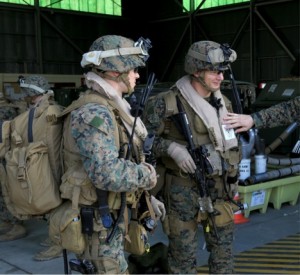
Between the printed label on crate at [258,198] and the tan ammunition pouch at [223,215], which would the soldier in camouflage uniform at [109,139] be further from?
the printed label on crate at [258,198]

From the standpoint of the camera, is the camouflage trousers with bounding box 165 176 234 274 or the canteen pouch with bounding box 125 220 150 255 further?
the camouflage trousers with bounding box 165 176 234 274

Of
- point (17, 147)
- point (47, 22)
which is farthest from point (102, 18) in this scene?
point (17, 147)

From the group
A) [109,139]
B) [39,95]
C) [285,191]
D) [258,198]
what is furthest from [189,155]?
[285,191]

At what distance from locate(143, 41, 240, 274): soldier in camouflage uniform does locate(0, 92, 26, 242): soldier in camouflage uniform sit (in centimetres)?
245

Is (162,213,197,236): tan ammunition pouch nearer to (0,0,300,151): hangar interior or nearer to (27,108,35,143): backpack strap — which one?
(27,108,35,143): backpack strap

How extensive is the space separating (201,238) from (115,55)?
305 centimetres

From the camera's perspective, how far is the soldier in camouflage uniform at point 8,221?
5035mm

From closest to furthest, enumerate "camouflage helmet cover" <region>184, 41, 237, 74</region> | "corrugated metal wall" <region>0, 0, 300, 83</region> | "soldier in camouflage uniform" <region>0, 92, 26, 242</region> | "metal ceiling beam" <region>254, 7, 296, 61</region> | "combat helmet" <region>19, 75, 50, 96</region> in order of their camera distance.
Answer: "camouflage helmet cover" <region>184, 41, 237, 74</region>, "combat helmet" <region>19, 75, 50, 96</region>, "soldier in camouflage uniform" <region>0, 92, 26, 242</region>, "metal ceiling beam" <region>254, 7, 296, 61</region>, "corrugated metal wall" <region>0, 0, 300, 83</region>

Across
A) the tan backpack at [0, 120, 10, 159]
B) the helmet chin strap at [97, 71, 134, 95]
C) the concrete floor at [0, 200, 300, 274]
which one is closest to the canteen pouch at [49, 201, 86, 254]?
the tan backpack at [0, 120, 10, 159]

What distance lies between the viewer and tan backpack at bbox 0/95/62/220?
234 centimetres

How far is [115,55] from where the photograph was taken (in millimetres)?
2350

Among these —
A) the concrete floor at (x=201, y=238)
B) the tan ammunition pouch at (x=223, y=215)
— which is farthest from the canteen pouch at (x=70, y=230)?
the concrete floor at (x=201, y=238)

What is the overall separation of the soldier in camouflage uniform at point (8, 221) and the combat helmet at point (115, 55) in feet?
10.3

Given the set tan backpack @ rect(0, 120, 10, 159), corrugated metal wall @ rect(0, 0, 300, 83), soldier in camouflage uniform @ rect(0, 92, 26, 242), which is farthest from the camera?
corrugated metal wall @ rect(0, 0, 300, 83)
